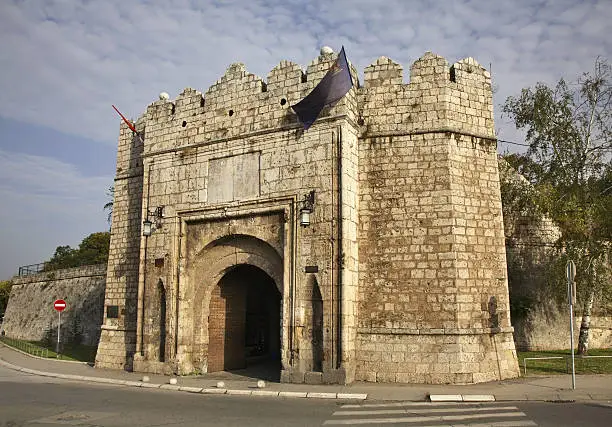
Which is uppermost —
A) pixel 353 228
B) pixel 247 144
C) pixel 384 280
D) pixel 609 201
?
pixel 247 144

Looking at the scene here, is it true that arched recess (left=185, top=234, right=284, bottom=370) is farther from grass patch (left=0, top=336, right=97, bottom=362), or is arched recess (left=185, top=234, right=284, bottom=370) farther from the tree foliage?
the tree foliage

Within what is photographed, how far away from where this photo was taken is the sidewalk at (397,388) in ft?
33.3

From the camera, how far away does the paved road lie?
801 centimetres

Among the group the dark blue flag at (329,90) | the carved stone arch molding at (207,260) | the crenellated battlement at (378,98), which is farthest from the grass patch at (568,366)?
the dark blue flag at (329,90)

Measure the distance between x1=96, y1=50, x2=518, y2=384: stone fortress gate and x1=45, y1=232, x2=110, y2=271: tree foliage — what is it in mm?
34056

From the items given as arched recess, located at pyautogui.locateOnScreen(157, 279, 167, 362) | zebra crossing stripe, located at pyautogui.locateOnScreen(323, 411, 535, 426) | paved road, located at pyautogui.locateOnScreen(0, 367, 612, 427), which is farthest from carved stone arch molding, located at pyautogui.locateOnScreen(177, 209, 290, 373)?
zebra crossing stripe, located at pyautogui.locateOnScreen(323, 411, 535, 426)

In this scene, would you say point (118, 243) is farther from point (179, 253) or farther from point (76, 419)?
point (76, 419)

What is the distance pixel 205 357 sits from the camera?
563 inches

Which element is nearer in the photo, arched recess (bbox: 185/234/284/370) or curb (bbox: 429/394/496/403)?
curb (bbox: 429/394/496/403)

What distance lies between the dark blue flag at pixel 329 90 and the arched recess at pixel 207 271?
11.5 ft

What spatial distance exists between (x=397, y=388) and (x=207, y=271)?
19.4 feet

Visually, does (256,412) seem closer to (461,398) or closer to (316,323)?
(316,323)

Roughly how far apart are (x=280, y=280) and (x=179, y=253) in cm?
319

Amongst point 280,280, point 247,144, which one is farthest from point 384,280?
point 247,144
